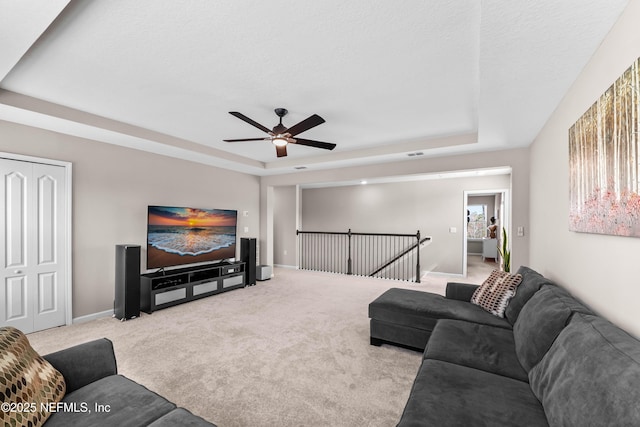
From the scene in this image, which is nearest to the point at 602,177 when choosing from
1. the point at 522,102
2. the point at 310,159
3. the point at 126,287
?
the point at 522,102

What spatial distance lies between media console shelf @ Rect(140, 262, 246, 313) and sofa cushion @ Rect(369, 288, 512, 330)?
298 cm

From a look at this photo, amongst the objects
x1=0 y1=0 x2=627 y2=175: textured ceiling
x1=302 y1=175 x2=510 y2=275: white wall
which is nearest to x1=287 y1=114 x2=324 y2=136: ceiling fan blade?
x1=0 y1=0 x2=627 y2=175: textured ceiling

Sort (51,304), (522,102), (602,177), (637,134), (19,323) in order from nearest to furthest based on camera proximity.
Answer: (637,134) → (602,177) → (522,102) → (19,323) → (51,304)

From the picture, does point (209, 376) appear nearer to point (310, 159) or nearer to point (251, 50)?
point (251, 50)

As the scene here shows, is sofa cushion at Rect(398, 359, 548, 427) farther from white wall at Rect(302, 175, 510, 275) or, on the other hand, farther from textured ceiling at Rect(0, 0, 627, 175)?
white wall at Rect(302, 175, 510, 275)

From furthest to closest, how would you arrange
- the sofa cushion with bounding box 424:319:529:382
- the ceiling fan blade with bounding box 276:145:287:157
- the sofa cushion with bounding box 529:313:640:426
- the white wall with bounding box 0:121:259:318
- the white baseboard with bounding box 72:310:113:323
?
the white baseboard with bounding box 72:310:113:323
the white wall with bounding box 0:121:259:318
the ceiling fan blade with bounding box 276:145:287:157
the sofa cushion with bounding box 424:319:529:382
the sofa cushion with bounding box 529:313:640:426

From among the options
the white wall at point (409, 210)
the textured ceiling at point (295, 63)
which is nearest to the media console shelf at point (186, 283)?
the textured ceiling at point (295, 63)

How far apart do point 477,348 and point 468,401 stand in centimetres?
70

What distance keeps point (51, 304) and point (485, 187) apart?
7.59 m

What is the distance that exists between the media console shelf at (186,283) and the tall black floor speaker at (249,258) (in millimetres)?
134

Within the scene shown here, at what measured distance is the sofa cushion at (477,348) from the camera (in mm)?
1720

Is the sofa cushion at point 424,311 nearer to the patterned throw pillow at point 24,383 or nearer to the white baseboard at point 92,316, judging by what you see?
the patterned throw pillow at point 24,383

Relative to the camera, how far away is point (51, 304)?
135 inches

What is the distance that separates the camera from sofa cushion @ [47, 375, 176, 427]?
118 centimetres
